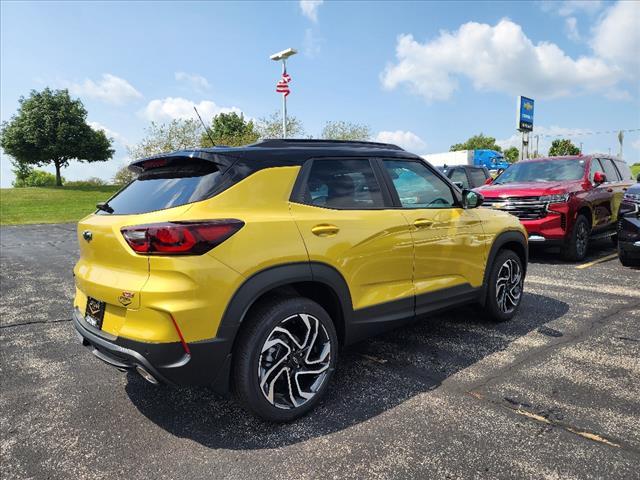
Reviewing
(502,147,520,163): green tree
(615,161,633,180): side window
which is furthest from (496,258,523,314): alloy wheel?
(502,147,520,163): green tree

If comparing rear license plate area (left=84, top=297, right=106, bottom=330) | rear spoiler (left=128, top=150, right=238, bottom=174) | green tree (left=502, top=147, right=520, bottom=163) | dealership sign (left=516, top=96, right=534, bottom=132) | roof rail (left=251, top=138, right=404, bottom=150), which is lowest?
rear license plate area (left=84, top=297, right=106, bottom=330)

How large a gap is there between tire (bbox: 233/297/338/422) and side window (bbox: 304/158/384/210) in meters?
0.69

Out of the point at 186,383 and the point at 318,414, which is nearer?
the point at 186,383

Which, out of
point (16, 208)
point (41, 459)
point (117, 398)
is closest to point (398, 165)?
point (117, 398)

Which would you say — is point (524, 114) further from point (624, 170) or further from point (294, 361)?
point (294, 361)

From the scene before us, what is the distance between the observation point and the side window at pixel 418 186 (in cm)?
354

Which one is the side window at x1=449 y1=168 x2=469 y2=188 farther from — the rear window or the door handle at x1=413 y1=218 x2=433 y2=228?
→ the rear window

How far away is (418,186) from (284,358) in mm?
1870

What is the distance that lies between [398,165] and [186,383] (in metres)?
2.26

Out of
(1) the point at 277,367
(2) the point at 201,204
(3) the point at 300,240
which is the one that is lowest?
(1) the point at 277,367

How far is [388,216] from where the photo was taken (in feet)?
10.7

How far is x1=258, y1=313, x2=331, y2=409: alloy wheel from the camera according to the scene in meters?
2.68

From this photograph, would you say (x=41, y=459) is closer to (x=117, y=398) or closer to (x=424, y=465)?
(x=117, y=398)

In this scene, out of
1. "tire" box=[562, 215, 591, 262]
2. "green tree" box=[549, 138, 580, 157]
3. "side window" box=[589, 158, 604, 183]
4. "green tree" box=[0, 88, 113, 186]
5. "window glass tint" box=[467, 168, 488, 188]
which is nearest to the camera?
"tire" box=[562, 215, 591, 262]
